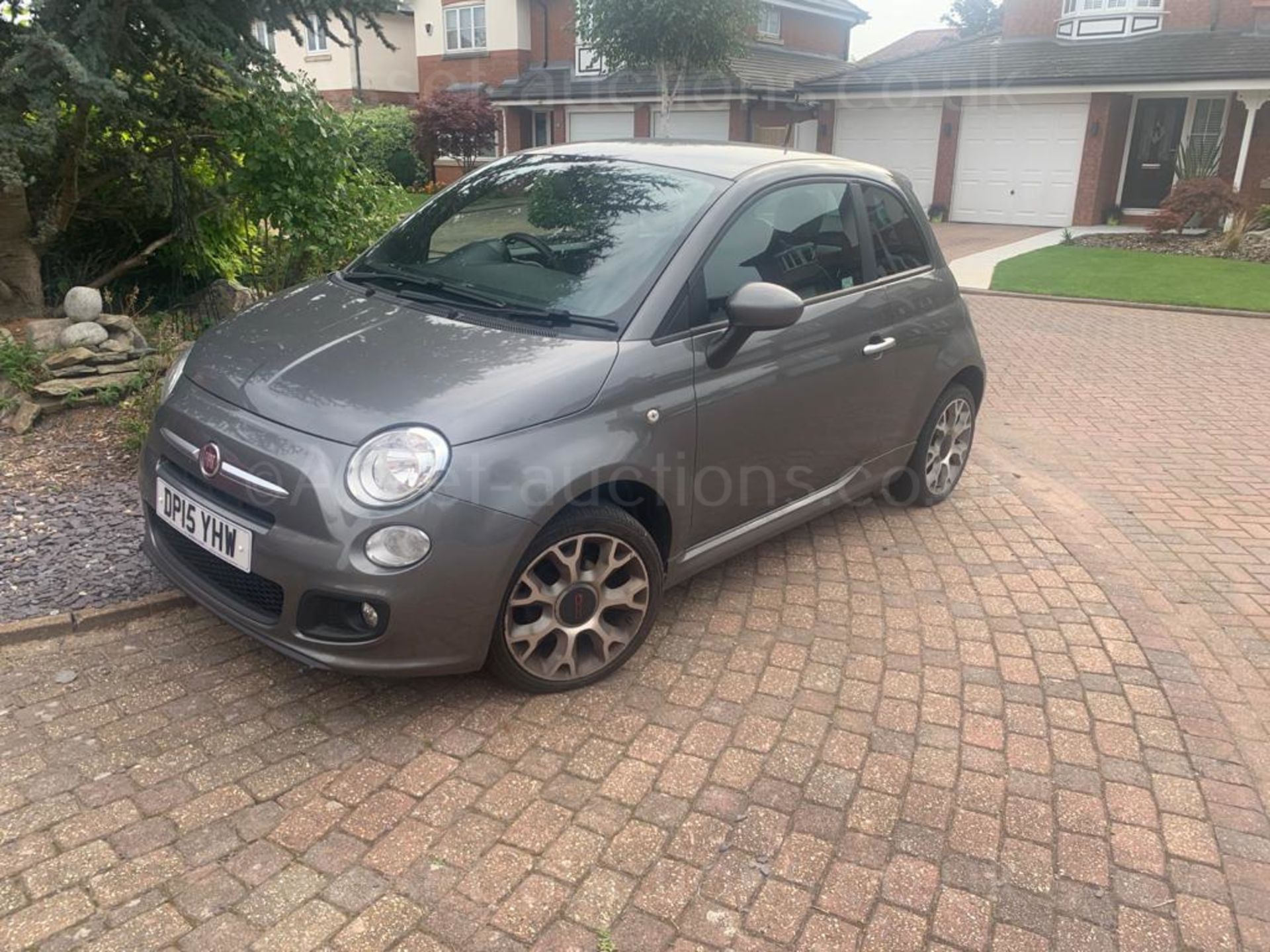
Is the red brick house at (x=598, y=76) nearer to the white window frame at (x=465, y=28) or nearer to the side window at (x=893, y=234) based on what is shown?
the white window frame at (x=465, y=28)

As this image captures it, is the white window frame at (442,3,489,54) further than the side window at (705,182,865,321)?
Yes

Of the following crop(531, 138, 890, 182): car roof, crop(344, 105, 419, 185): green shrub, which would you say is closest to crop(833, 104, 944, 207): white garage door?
crop(344, 105, 419, 185): green shrub

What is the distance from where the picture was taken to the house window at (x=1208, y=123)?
20609 millimetres

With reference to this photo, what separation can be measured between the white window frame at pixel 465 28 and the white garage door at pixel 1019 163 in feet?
59.5

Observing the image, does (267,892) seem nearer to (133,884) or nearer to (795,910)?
(133,884)

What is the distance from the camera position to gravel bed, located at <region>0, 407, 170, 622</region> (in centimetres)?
380

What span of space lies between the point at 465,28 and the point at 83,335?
31.8m

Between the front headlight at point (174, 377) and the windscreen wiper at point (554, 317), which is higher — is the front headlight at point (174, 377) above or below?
below

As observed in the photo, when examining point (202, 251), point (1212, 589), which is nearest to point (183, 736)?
point (1212, 589)

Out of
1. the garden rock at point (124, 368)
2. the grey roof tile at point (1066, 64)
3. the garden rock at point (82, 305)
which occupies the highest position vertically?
the grey roof tile at point (1066, 64)

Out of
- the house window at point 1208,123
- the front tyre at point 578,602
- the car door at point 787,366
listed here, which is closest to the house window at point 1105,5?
the house window at point 1208,123

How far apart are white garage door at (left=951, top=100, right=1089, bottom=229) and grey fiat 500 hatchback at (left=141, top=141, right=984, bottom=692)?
19.6 metres

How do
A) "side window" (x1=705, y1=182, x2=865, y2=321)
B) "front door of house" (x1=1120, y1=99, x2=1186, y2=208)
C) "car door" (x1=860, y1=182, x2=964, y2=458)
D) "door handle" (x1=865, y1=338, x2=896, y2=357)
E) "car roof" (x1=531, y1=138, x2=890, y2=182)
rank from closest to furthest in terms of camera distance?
"side window" (x1=705, y1=182, x2=865, y2=321) → "car roof" (x1=531, y1=138, x2=890, y2=182) → "door handle" (x1=865, y1=338, x2=896, y2=357) → "car door" (x1=860, y1=182, x2=964, y2=458) → "front door of house" (x1=1120, y1=99, x2=1186, y2=208)

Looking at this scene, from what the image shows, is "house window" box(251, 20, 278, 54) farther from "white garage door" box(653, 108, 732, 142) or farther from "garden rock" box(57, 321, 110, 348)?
"white garage door" box(653, 108, 732, 142)
